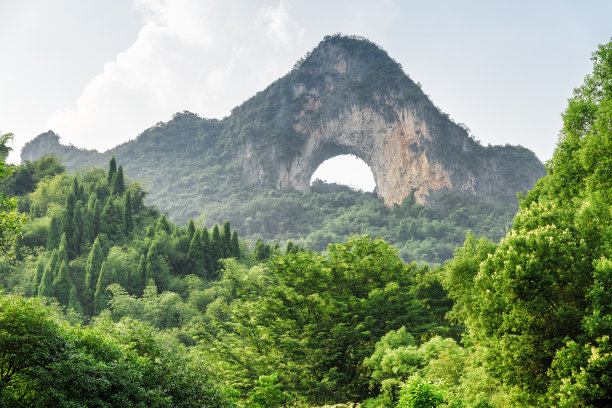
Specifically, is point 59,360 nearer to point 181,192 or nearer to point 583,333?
point 583,333

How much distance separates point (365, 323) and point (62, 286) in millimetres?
20870

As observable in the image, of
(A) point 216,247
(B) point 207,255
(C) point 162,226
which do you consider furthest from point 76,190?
(A) point 216,247

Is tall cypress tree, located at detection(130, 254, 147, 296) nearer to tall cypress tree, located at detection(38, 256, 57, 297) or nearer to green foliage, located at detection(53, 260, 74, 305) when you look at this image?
green foliage, located at detection(53, 260, 74, 305)

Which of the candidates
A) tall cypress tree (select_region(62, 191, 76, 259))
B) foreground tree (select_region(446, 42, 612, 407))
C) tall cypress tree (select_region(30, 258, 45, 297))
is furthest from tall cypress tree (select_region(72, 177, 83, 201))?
foreground tree (select_region(446, 42, 612, 407))

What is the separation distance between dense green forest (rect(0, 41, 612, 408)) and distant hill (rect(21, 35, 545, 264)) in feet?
209

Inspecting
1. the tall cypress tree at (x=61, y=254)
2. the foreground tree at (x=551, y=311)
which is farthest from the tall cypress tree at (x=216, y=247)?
the foreground tree at (x=551, y=311)

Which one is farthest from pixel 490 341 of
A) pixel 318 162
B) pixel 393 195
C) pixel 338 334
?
pixel 318 162

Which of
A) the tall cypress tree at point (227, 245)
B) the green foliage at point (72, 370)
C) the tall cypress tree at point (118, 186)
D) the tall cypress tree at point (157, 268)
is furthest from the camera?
the tall cypress tree at point (118, 186)

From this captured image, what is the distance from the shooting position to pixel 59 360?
8305 millimetres

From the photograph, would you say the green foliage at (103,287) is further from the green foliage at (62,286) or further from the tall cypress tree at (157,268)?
the tall cypress tree at (157,268)

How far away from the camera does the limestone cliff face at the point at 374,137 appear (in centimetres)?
9612

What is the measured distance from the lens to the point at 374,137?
338 feet

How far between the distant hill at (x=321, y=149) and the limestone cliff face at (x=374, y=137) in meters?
0.25

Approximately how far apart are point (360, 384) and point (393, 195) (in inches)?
3298
